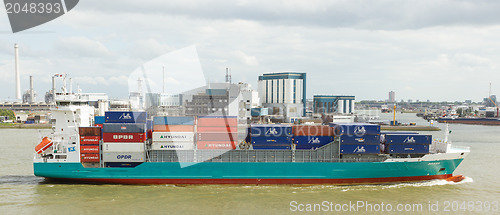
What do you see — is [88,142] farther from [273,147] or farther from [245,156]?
[273,147]

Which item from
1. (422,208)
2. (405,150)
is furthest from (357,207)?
(405,150)

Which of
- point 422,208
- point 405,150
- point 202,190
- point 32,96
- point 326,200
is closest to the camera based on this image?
point 422,208

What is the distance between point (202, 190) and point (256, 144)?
5027mm

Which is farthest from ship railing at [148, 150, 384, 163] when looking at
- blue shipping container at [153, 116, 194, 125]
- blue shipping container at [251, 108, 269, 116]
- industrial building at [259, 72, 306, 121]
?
industrial building at [259, 72, 306, 121]

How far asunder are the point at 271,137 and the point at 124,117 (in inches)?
441

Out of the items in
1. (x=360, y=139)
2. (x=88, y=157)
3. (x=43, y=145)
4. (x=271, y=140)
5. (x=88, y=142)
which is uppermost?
(x=360, y=139)

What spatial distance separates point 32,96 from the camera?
487ft

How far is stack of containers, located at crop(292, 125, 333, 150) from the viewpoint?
2259 cm

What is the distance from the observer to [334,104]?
9638 cm

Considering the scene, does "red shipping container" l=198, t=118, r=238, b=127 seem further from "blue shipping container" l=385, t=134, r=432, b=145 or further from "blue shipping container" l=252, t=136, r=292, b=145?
"blue shipping container" l=385, t=134, r=432, b=145

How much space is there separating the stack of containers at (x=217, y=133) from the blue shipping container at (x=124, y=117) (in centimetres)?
471

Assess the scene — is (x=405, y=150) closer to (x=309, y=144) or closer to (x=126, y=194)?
(x=309, y=144)

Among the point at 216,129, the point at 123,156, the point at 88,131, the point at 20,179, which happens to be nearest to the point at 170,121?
the point at 216,129

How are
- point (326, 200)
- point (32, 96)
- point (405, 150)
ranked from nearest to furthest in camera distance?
1. point (326, 200)
2. point (405, 150)
3. point (32, 96)
